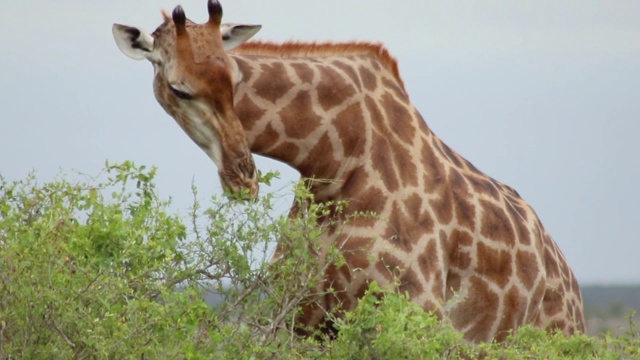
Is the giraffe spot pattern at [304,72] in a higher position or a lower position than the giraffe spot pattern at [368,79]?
higher

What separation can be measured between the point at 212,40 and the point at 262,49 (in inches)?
27.7

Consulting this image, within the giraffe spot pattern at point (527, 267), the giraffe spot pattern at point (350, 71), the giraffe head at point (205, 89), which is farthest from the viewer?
the giraffe spot pattern at point (527, 267)

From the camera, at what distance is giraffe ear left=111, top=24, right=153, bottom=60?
33.8ft

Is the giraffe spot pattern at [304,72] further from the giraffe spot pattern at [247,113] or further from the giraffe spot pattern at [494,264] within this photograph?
the giraffe spot pattern at [494,264]

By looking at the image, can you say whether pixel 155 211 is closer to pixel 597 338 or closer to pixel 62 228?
pixel 62 228

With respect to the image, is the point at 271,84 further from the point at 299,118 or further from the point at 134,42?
the point at 134,42

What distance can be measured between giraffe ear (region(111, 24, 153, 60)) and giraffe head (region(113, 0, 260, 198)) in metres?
0.03

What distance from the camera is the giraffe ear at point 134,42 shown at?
10289 millimetres

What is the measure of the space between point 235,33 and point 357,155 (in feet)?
3.68

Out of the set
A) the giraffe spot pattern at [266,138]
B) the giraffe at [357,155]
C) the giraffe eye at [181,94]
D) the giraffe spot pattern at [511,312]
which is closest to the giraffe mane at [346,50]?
the giraffe at [357,155]

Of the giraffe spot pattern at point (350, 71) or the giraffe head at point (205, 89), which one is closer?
the giraffe head at point (205, 89)

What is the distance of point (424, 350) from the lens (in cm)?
827

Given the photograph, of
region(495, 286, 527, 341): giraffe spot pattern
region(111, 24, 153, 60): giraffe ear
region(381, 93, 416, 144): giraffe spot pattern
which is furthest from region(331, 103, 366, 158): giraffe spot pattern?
region(495, 286, 527, 341): giraffe spot pattern

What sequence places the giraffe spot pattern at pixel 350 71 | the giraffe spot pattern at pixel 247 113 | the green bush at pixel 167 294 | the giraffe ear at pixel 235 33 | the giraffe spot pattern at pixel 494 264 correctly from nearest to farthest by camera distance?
the green bush at pixel 167 294
the giraffe spot pattern at pixel 247 113
the giraffe ear at pixel 235 33
the giraffe spot pattern at pixel 350 71
the giraffe spot pattern at pixel 494 264
